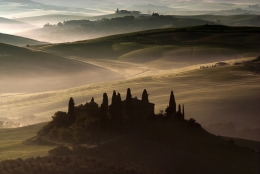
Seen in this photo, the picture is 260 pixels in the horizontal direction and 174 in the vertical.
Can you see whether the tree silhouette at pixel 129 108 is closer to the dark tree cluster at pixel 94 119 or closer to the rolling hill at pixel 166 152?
the dark tree cluster at pixel 94 119

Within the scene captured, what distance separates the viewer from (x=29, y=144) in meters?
92.8

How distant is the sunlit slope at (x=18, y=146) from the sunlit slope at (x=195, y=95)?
27.7m

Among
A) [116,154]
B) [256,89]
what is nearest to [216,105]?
[256,89]

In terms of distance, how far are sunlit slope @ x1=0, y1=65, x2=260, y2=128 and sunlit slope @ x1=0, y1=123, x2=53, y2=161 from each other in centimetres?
2768

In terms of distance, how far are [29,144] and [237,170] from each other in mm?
34462

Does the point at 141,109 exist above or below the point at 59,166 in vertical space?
above

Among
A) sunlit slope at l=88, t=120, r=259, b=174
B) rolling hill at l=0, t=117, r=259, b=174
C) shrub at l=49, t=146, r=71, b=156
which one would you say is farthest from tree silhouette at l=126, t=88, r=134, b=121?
shrub at l=49, t=146, r=71, b=156

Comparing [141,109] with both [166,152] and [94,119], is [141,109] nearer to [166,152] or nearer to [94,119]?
[94,119]

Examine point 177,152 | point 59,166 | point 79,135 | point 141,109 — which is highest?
point 141,109

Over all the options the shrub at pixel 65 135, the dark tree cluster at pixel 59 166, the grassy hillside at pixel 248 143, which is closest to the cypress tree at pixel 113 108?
the shrub at pixel 65 135

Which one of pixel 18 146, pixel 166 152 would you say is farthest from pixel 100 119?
pixel 18 146

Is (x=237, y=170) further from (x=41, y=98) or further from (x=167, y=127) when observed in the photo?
(x=41, y=98)

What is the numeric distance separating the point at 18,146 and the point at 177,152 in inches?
1060

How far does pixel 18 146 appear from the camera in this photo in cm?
9256
